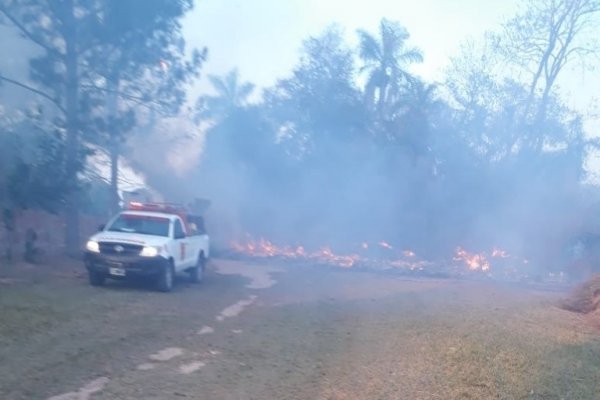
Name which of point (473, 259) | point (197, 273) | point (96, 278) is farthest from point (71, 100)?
point (473, 259)

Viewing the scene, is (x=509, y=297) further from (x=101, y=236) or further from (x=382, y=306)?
(x=101, y=236)

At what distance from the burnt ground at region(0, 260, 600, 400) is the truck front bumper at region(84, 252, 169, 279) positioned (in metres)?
0.45

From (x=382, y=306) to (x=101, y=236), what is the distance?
272 inches

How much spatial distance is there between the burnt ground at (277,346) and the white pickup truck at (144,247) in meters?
0.51

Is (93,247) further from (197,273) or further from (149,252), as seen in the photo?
(197,273)

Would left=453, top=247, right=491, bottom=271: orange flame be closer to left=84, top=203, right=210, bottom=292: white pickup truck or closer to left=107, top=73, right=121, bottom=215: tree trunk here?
left=107, top=73, right=121, bottom=215: tree trunk

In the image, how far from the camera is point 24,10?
20922 millimetres

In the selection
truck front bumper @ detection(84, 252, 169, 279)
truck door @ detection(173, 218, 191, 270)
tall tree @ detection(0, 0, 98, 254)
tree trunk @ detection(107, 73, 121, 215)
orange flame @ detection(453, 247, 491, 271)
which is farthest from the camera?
orange flame @ detection(453, 247, 491, 271)

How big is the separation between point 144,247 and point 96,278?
143 centimetres

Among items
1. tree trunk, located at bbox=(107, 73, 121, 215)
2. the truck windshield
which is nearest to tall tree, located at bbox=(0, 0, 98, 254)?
tree trunk, located at bbox=(107, 73, 121, 215)

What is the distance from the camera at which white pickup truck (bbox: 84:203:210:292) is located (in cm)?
1600

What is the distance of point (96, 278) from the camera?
1638 cm

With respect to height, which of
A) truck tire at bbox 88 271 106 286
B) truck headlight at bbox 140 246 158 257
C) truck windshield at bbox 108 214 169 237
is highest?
truck windshield at bbox 108 214 169 237

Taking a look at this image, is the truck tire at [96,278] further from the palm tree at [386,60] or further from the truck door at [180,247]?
the palm tree at [386,60]
